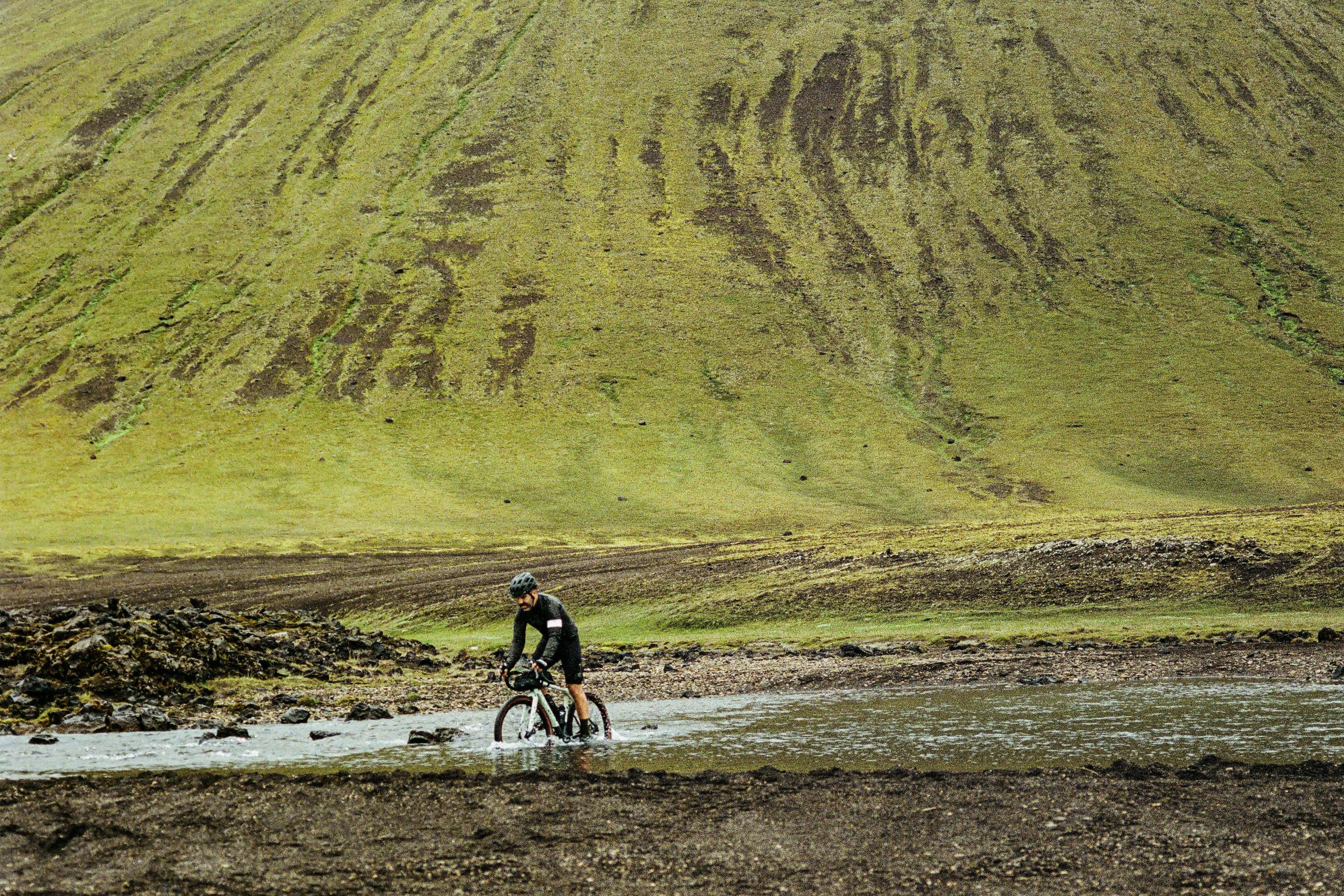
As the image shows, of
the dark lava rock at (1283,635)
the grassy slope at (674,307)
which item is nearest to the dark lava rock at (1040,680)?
the dark lava rock at (1283,635)

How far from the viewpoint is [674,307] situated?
14550 cm

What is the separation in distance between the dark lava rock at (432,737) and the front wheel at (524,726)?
1.29 metres

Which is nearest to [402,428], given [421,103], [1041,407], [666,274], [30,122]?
[666,274]

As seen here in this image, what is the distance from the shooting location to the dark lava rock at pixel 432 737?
73.1 feet

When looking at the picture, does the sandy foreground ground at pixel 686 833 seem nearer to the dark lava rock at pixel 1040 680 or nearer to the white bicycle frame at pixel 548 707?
the white bicycle frame at pixel 548 707

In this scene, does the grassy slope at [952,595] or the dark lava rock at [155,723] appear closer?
the dark lava rock at [155,723]

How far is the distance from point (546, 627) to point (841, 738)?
6035 millimetres

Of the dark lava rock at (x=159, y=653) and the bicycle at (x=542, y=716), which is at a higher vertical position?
the bicycle at (x=542, y=716)

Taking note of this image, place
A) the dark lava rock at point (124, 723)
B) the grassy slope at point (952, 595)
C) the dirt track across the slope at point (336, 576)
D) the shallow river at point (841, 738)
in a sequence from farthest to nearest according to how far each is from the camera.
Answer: the dirt track across the slope at point (336, 576)
the grassy slope at point (952, 595)
the dark lava rock at point (124, 723)
the shallow river at point (841, 738)

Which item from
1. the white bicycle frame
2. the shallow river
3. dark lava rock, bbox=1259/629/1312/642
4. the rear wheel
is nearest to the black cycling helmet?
the white bicycle frame

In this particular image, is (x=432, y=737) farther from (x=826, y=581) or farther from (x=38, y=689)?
(x=826, y=581)

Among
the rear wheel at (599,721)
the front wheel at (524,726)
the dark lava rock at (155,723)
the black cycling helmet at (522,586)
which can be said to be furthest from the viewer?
the dark lava rock at (155,723)

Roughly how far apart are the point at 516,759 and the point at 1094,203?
541ft

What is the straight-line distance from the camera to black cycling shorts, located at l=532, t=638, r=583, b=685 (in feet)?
66.3
